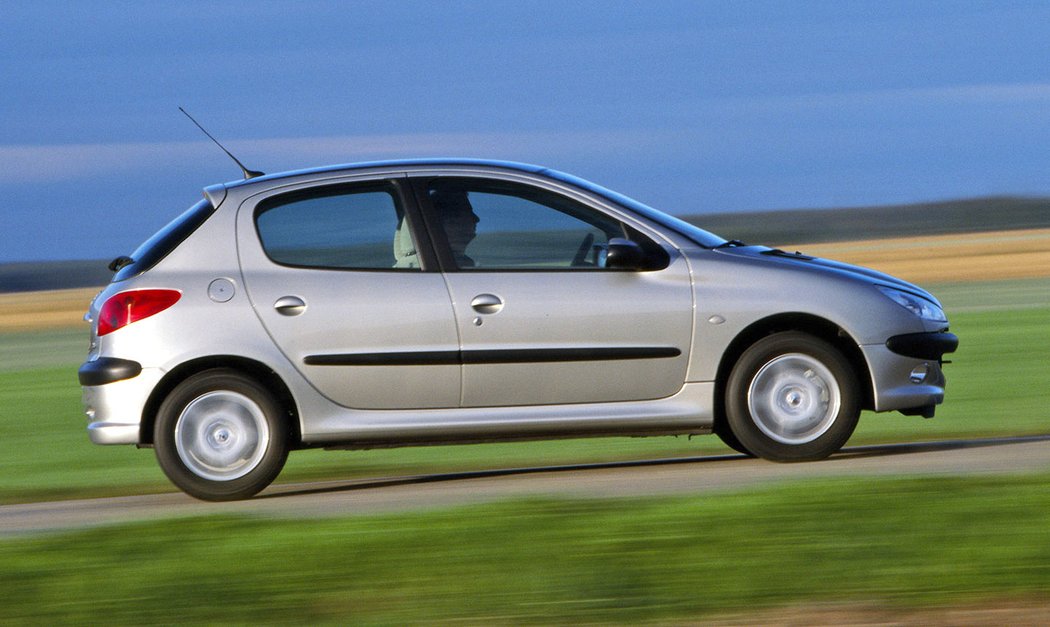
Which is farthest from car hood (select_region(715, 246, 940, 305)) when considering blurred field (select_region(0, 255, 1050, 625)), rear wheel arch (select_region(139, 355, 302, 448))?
rear wheel arch (select_region(139, 355, 302, 448))

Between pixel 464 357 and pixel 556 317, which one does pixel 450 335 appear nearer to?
pixel 464 357

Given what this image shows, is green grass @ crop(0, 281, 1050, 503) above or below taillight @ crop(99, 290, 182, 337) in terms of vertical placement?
below

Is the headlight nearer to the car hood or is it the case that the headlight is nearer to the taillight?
the car hood

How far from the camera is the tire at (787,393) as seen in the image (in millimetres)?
7664

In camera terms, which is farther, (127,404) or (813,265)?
(813,265)

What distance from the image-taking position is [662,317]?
7.62 metres

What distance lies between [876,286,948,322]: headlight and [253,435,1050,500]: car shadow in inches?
34.3

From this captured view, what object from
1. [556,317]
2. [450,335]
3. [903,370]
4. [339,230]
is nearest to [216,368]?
[339,230]

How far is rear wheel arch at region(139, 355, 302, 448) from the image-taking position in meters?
7.55

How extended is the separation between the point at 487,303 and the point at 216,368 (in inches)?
54.2

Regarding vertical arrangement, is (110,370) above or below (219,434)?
above

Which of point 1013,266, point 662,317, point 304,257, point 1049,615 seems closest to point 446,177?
point 304,257

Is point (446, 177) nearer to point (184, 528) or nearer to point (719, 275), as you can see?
point (719, 275)

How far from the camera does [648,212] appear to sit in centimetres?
797
